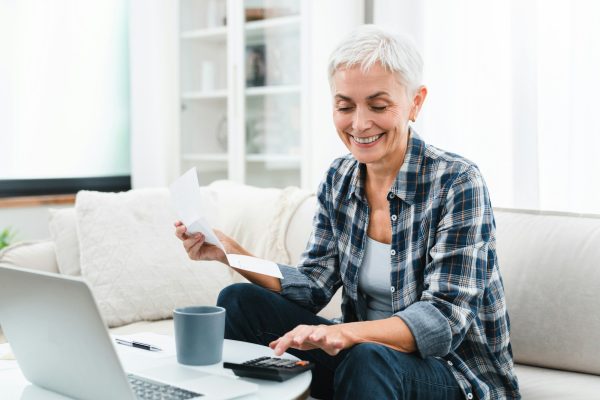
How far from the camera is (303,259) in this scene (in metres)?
1.72

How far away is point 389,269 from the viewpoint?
1.57m

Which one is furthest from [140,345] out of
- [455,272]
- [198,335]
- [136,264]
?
[136,264]

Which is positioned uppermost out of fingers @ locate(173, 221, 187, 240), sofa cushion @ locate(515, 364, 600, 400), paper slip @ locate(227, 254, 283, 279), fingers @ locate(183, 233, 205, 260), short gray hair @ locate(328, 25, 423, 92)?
short gray hair @ locate(328, 25, 423, 92)

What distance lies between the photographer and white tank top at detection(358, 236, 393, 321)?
1583mm

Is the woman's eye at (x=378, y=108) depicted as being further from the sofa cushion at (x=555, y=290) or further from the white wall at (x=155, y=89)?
the white wall at (x=155, y=89)

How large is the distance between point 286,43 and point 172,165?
86cm

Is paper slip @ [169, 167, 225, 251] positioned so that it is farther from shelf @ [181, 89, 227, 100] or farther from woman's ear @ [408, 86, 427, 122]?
shelf @ [181, 89, 227, 100]

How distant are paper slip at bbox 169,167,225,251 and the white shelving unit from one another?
164cm

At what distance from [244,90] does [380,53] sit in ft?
6.03

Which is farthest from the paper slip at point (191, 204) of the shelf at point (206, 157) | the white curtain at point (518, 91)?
the shelf at point (206, 157)

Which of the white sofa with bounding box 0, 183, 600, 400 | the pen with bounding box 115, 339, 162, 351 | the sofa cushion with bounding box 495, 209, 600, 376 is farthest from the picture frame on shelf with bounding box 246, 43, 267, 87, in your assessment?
the pen with bounding box 115, 339, 162, 351

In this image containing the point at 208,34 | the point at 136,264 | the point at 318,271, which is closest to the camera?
the point at 318,271

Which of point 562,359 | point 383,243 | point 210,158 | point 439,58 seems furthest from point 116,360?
point 210,158

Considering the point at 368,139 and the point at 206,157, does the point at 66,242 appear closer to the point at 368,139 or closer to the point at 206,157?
the point at 368,139
